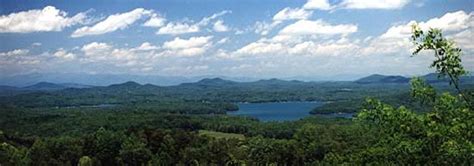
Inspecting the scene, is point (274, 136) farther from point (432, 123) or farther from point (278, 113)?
point (432, 123)

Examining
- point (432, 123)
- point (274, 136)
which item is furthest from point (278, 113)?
point (432, 123)

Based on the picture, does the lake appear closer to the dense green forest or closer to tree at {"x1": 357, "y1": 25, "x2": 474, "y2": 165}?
the dense green forest

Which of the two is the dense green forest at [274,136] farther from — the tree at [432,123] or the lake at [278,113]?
the lake at [278,113]

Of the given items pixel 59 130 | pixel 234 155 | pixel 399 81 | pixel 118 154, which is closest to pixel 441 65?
pixel 234 155

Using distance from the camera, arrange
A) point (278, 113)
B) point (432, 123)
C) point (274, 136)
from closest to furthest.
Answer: point (432, 123) → point (274, 136) → point (278, 113)

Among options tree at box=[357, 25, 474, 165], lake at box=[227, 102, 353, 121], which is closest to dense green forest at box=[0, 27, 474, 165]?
→ tree at box=[357, 25, 474, 165]

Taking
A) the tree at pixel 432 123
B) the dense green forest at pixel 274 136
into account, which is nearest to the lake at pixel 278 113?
the dense green forest at pixel 274 136

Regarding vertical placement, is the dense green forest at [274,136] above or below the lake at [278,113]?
above

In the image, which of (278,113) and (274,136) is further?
(278,113)

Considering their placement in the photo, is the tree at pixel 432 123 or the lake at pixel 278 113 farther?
the lake at pixel 278 113

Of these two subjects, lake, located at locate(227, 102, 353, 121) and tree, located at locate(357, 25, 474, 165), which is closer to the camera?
tree, located at locate(357, 25, 474, 165)

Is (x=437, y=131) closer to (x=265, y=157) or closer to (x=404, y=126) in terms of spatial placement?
(x=404, y=126)
